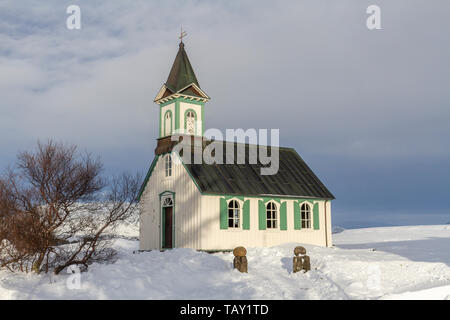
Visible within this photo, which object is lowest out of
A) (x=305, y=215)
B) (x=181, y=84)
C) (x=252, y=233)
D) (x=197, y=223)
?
(x=252, y=233)

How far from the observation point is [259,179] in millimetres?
24891

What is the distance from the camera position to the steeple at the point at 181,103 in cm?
2433

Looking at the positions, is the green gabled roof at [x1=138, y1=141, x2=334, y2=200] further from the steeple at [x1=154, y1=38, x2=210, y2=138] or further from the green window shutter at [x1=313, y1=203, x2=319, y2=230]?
the steeple at [x1=154, y1=38, x2=210, y2=138]

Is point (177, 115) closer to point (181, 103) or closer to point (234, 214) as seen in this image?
point (181, 103)

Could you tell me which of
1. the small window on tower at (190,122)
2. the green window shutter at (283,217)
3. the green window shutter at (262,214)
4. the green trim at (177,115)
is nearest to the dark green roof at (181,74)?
the green trim at (177,115)

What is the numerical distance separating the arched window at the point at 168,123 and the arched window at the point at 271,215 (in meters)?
6.16

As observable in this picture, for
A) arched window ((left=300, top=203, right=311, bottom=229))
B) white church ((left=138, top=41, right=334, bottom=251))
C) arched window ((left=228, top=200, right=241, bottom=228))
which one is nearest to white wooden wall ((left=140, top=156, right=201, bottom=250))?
white church ((left=138, top=41, right=334, bottom=251))

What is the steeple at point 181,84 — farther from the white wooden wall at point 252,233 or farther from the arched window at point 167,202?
the white wooden wall at point 252,233

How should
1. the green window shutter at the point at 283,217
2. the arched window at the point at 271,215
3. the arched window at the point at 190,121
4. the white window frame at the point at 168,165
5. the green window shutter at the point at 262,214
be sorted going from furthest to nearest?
the arched window at the point at 190,121 → the green window shutter at the point at 283,217 → the arched window at the point at 271,215 → the white window frame at the point at 168,165 → the green window shutter at the point at 262,214

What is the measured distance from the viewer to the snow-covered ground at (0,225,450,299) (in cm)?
1334

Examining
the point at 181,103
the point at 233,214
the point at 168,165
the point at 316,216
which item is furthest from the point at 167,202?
the point at 316,216

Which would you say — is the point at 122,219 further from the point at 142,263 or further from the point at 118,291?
the point at 118,291

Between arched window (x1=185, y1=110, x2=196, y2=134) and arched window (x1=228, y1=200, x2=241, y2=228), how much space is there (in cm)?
427

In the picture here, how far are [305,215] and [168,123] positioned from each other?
8.52 m
